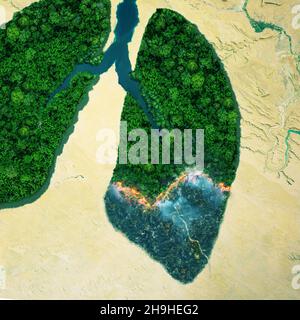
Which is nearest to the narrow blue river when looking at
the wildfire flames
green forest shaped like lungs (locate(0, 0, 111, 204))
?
green forest shaped like lungs (locate(0, 0, 111, 204))

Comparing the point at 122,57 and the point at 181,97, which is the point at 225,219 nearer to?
the point at 181,97

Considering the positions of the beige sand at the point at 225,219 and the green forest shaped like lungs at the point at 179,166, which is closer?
the beige sand at the point at 225,219

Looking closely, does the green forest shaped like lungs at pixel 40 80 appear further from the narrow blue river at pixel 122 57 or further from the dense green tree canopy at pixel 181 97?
the dense green tree canopy at pixel 181 97

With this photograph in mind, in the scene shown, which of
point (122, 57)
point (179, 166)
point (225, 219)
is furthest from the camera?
point (122, 57)

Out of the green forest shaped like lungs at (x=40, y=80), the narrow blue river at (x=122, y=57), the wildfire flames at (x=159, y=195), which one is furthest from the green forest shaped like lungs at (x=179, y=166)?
the green forest shaped like lungs at (x=40, y=80)

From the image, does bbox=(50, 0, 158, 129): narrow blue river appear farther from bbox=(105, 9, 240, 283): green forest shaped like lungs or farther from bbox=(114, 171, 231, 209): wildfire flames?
bbox=(114, 171, 231, 209): wildfire flames

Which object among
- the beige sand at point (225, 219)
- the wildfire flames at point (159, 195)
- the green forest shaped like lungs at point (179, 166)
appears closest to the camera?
the beige sand at point (225, 219)

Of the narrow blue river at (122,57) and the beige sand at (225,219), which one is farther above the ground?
the narrow blue river at (122,57)

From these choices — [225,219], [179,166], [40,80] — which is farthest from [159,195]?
[40,80]
